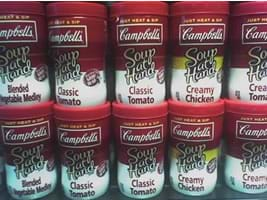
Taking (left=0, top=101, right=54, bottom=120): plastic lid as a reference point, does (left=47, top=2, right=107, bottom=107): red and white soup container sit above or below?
above

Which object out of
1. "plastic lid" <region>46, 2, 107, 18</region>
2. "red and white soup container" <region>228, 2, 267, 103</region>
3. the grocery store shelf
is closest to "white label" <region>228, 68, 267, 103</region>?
"red and white soup container" <region>228, 2, 267, 103</region>

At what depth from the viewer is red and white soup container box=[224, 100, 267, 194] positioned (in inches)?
27.6

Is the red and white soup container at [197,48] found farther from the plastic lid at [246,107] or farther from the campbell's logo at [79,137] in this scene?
the campbell's logo at [79,137]

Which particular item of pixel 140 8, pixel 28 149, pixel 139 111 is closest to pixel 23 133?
pixel 28 149

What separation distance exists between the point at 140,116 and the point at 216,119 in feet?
0.56

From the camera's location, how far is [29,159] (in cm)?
71

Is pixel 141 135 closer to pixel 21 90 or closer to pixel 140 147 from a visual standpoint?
pixel 140 147

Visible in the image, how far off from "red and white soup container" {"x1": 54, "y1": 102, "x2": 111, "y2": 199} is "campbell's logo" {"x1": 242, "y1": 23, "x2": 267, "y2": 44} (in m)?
0.34

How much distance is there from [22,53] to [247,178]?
1.88 ft

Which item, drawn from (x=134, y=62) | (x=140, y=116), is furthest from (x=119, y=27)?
(x=140, y=116)

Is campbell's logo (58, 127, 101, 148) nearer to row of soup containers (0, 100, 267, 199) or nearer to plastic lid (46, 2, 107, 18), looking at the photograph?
row of soup containers (0, 100, 267, 199)

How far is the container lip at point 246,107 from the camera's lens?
0.69 metres

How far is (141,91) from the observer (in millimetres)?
693

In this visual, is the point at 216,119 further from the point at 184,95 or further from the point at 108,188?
the point at 108,188
